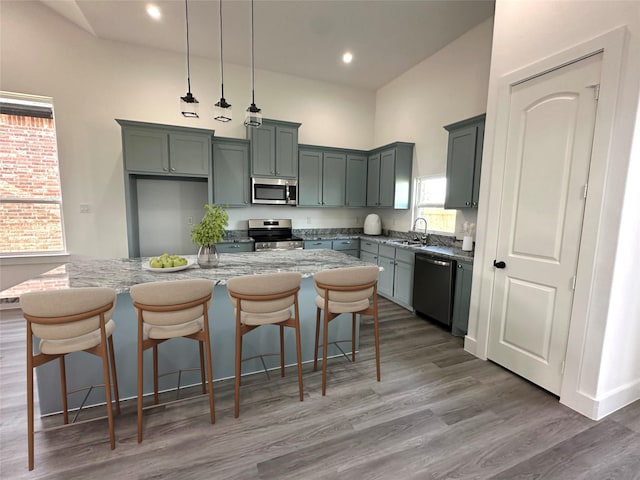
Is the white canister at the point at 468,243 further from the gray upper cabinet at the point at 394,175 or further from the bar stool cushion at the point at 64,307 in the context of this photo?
the bar stool cushion at the point at 64,307

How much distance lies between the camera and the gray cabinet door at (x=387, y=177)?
465 centimetres

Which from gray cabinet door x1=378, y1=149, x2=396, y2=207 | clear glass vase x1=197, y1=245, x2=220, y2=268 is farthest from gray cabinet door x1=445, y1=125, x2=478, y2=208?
clear glass vase x1=197, y1=245, x2=220, y2=268

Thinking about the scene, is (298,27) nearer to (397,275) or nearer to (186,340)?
(397,275)

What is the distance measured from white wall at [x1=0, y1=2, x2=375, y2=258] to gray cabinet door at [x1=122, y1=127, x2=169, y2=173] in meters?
0.52

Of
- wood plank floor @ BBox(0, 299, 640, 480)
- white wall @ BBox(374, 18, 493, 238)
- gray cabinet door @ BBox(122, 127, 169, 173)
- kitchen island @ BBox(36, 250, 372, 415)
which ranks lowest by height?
wood plank floor @ BBox(0, 299, 640, 480)

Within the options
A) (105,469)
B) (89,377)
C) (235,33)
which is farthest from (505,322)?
(235,33)

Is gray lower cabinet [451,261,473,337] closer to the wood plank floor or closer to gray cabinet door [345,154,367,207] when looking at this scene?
the wood plank floor

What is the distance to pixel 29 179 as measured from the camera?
12.5 ft

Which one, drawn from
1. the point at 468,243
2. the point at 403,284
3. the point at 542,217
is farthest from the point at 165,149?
the point at 542,217

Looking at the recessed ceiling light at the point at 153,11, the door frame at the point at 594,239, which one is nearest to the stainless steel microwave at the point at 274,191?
the recessed ceiling light at the point at 153,11

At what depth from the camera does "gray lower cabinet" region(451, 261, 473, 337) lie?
9.88 feet

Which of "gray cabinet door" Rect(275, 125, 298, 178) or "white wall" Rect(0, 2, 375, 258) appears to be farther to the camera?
"gray cabinet door" Rect(275, 125, 298, 178)

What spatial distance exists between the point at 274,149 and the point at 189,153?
1251mm

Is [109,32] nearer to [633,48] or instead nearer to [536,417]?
[633,48]
